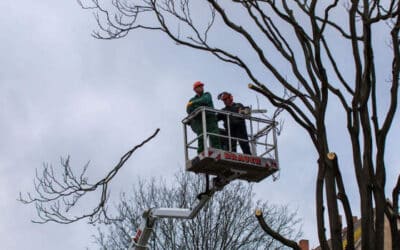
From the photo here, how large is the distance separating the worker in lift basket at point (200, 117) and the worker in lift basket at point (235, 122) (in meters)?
0.24

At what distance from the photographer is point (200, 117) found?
37.0 feet

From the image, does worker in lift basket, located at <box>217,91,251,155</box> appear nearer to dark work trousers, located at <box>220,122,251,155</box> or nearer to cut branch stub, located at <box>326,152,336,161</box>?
dark work trousers, located at <box>220,122,251,155</box>

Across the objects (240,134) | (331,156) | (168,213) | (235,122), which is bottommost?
(331,156)

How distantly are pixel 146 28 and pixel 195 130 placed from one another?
2.16 meters

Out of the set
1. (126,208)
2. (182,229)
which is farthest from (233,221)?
(126,208)

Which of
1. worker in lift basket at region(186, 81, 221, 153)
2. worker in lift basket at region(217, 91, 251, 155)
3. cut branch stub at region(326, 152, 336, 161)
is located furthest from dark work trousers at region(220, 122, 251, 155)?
cut branch stub at region(326, 152, 336, 161)

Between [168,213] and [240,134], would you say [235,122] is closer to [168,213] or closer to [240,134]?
[240,134]

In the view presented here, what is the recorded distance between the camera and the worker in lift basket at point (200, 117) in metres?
11.2

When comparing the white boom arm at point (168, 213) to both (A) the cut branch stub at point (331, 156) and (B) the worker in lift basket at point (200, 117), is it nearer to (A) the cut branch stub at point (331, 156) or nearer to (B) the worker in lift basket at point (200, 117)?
(B) the worker in lift basket at point (200, 117)

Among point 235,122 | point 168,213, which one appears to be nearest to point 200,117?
point 235,122

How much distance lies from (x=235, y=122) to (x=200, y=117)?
0.62 m

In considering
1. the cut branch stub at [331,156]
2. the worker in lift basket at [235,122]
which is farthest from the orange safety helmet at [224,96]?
the cut branch stub at [331,156]

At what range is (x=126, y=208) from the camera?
25.2m

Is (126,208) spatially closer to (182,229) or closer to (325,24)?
(182,229)
